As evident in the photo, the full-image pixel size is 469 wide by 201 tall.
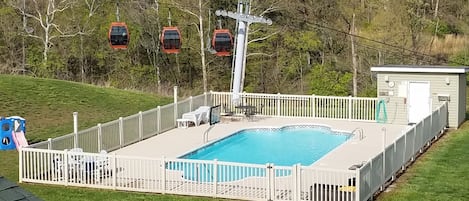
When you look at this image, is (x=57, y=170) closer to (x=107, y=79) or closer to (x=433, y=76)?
(x=433, y=76)

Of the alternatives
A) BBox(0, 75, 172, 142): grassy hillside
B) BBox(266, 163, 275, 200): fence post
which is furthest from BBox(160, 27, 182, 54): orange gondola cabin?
BBox(266, 163, 275, 200): fence post

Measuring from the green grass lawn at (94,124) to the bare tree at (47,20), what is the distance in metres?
9.28

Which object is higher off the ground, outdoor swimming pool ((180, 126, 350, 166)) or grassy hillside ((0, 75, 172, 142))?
grassy hillside ((0, 75, 172, 142))

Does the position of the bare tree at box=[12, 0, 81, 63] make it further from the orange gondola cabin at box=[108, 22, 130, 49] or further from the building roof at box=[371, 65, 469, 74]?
the building roof at box=[371, 65, 469, 74]

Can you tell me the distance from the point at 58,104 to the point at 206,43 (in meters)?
12.5

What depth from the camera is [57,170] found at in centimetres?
1472

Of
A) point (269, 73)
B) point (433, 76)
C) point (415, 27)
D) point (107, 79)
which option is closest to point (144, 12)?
point (107, 79)

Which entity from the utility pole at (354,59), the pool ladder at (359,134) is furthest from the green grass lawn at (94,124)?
the utility pole at (354,59)

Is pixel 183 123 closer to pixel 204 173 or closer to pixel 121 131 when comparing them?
pixel 121 131

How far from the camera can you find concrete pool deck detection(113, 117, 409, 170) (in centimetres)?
1762

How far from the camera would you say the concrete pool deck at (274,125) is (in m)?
17.6

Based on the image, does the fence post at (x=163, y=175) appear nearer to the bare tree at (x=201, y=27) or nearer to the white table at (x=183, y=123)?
the white table at (x=183, y=123)

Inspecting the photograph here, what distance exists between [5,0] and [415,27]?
2103cm

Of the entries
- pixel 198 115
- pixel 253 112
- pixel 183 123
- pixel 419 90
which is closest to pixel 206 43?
pixel 253 112
